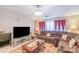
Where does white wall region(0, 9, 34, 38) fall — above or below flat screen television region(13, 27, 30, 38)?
above

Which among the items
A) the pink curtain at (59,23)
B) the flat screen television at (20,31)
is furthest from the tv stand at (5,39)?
the pink curtain at (59,23)

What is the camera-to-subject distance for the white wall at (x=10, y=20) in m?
1.51

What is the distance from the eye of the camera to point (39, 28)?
66.0 inches

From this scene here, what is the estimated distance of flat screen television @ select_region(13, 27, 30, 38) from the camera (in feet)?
5.23

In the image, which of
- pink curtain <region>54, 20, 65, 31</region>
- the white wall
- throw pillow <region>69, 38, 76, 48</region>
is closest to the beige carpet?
throw pillow <region>69, 38, 76, 48</region>

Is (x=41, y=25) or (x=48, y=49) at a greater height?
(x=41, y=25)

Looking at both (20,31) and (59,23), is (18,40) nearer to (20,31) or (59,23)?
(20,31)

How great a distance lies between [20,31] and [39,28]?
36 centimetres

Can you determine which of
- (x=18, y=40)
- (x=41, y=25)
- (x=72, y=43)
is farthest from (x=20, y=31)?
(x=72, y=43)

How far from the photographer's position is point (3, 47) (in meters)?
1.54

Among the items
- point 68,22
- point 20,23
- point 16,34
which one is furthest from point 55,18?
point 16,34

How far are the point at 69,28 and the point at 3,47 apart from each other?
1213 millimetres

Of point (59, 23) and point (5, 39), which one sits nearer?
point (5, 39)

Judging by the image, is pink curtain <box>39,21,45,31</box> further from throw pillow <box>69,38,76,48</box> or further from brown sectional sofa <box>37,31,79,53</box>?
throw pillow <box>69,38,76,48</box>
